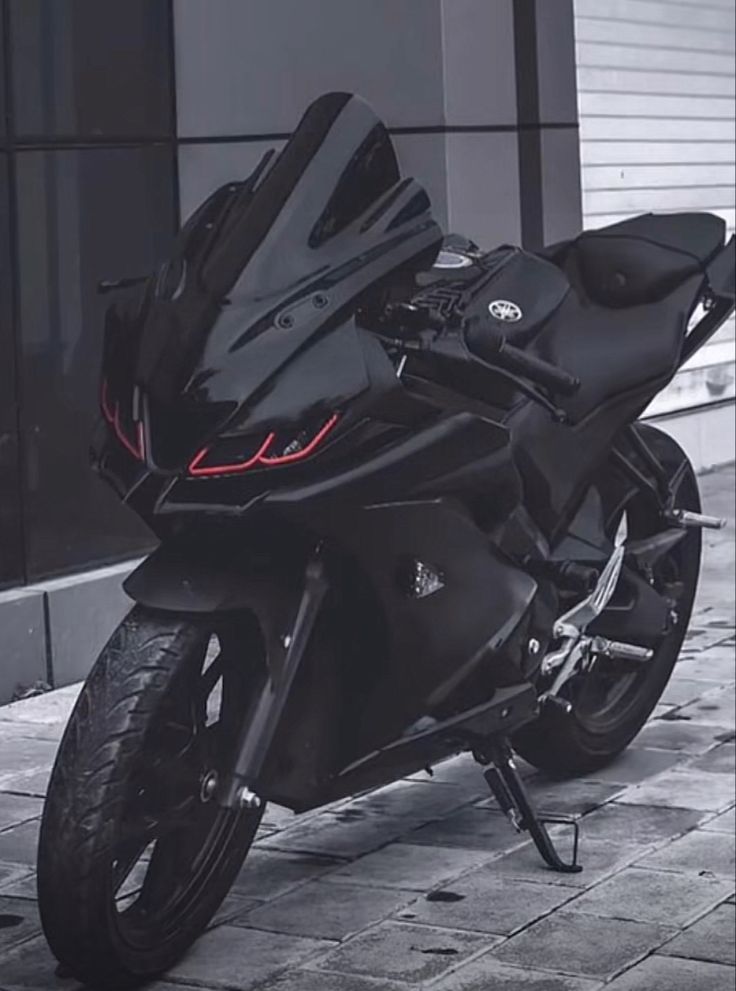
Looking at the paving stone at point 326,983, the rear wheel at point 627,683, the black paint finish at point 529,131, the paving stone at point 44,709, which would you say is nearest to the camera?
the paving stone at point 326,983

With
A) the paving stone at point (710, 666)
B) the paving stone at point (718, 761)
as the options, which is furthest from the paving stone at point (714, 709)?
the paving stone at point (718, 761)

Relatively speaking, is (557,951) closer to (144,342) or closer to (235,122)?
(144,342)

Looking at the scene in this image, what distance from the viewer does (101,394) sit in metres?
4.52

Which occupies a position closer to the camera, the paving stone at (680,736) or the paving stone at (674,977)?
the paving stone at (674,977)

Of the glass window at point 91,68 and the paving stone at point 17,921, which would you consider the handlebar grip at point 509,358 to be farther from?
the glass window at point 91,68

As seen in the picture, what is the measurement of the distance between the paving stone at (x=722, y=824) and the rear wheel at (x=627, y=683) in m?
0.42

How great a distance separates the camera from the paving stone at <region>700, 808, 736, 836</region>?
18.4ft

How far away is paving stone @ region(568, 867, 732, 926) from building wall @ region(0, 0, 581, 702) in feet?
8.78

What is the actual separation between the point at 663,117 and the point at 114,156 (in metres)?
5.52

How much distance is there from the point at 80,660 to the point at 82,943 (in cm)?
328

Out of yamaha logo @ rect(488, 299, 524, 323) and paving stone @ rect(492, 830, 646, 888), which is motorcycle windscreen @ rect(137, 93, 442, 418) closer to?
yamaha logo @ rect(488, 299, 524, 323)

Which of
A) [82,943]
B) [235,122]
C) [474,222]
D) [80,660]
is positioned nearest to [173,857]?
[82,943]

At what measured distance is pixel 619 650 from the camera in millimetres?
5664

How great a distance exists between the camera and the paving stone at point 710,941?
4625 mm
